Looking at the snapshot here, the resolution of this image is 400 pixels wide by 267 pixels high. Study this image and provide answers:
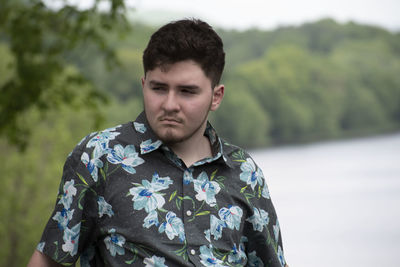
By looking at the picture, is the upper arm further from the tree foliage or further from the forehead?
the tree foliage

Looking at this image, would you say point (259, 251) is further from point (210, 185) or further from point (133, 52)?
point (133, 52)

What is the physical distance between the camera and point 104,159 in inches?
77.5

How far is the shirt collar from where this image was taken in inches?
80.0

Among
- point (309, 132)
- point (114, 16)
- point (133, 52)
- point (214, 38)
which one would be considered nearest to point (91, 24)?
point (114, 16)

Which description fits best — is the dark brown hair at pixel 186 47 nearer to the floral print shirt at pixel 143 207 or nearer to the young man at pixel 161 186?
the young man at pixel 161 186

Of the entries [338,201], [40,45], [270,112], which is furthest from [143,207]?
[270,112]

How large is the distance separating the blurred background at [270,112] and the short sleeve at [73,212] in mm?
546

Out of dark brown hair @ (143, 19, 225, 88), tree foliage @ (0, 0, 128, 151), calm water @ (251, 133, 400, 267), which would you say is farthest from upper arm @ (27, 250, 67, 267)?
calm water @ (251, 133, 400, 267)

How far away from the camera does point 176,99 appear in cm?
197

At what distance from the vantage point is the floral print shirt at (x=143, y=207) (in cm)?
192

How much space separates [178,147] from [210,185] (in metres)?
0.17

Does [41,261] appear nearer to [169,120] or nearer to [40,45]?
[169,120]

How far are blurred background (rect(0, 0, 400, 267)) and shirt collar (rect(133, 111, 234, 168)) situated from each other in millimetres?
303

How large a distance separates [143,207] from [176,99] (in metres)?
0.36
